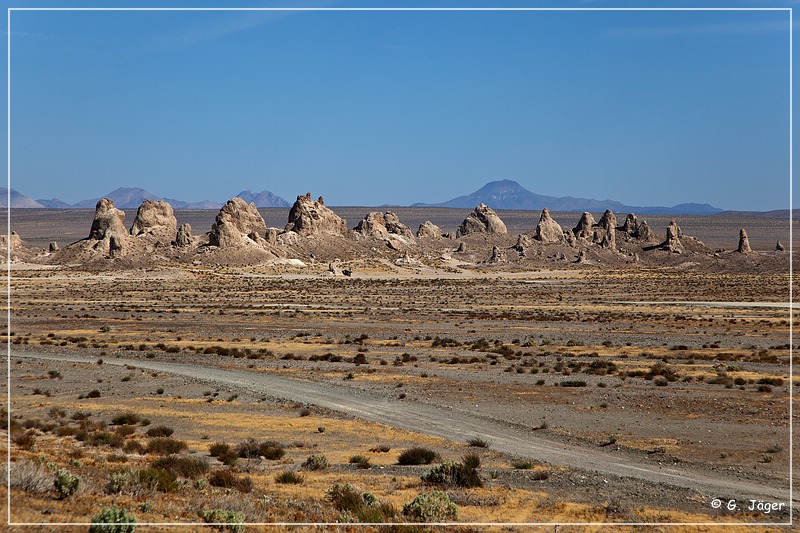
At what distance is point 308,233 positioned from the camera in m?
128

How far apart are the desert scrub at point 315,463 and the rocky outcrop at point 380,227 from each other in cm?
12213

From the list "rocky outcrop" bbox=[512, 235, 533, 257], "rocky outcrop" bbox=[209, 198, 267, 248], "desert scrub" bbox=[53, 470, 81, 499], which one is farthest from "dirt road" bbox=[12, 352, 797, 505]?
"rocky outcrop" bbox=[512, 235, 533, 257]

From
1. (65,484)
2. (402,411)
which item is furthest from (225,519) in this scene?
(402,411)

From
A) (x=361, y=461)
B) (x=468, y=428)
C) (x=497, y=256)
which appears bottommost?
(x=468, y=428)

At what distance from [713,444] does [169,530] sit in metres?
14.0

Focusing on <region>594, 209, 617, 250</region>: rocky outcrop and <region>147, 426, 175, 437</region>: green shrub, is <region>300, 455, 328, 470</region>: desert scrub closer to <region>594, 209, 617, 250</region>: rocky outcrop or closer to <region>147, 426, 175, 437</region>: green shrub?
<region>147, 426, 175, 437</region>: green shrub

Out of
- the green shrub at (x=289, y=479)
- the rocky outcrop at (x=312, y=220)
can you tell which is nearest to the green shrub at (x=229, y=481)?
the green shrub at (x=289, y=479)

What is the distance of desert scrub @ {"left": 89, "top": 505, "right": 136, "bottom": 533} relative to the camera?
8922 millimetres

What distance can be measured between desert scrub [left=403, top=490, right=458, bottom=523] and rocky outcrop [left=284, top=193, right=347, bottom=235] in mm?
117118

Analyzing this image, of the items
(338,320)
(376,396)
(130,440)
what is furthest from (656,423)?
(338,320)

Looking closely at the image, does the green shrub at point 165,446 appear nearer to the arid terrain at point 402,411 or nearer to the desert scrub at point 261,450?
the arid terrain at point 402,411

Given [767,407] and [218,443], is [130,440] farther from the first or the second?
[767,407]

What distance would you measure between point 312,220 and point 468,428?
111149 mm

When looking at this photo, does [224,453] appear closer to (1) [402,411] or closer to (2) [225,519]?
(2) [225,519]
